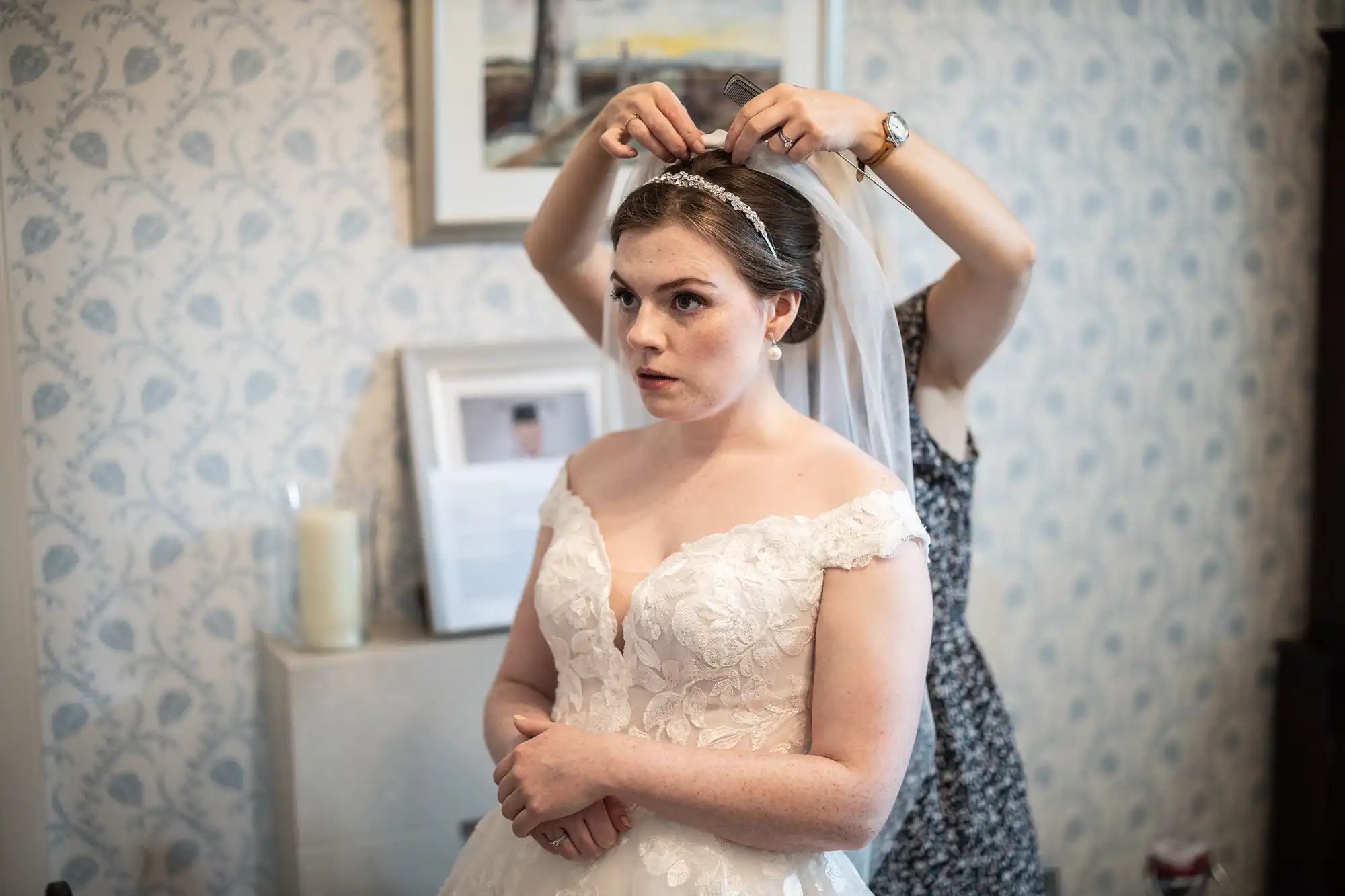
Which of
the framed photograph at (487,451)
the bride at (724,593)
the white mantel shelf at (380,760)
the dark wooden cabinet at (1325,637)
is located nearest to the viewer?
the bride at (724,593)

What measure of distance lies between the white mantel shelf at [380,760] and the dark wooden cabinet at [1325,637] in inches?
78.1

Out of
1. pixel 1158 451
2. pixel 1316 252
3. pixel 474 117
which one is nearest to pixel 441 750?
pixel 474 117

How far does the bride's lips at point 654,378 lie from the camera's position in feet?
4.42

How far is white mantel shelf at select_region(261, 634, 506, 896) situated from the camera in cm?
212

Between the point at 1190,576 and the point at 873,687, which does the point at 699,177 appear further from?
the point at 1190,576

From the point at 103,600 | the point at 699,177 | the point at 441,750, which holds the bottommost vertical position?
the point at 441,750

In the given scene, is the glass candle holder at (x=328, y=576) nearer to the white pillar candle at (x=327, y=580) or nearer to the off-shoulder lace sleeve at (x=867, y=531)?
the white pillar candle at (x=327, y=580)

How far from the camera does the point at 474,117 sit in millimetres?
2293

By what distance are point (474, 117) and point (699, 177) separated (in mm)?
1026

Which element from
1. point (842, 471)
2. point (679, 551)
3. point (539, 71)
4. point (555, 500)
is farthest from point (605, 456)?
point (539, 71)

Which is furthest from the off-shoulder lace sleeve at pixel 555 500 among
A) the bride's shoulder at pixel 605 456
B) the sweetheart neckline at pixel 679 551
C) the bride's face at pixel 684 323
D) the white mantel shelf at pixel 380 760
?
the white mantel shelf at pixel 380 760

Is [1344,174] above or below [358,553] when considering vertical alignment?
above

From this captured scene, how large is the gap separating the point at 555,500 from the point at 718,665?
1.19 ft

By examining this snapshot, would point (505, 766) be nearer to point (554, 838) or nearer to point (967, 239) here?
point (554, 838)
